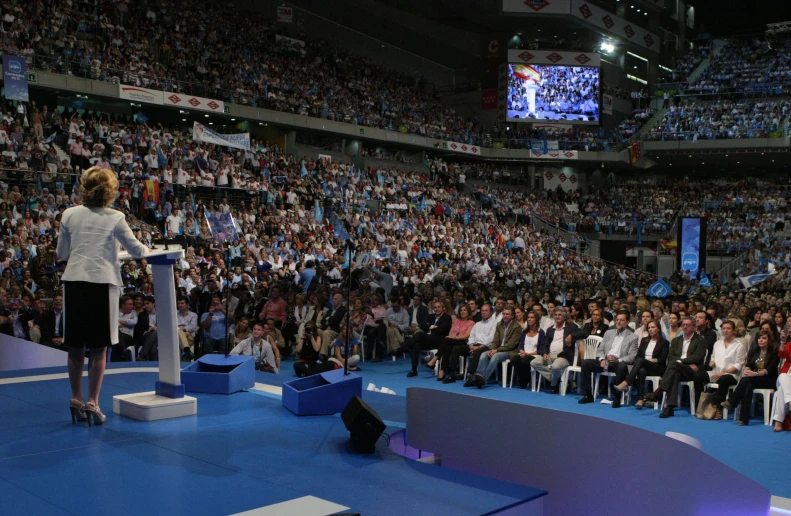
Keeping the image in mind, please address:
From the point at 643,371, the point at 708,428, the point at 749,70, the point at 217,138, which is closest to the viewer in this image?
the point at 708,428

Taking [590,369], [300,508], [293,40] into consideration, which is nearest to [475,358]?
[590,369]

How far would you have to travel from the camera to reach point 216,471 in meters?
4.02

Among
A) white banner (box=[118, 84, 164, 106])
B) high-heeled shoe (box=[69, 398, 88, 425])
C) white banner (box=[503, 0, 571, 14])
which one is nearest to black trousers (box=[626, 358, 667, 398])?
high-heeled shoe (box=[69, 398, 88, 425])

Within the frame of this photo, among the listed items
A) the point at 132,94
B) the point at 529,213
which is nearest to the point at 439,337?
the point at 132,94

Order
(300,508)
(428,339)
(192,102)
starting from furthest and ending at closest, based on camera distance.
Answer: (192,102) < (428,339) < (300,508)

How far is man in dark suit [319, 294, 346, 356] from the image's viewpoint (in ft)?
38.1

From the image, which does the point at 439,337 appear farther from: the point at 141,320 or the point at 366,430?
the point at 366,430

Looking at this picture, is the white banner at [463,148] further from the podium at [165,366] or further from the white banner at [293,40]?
the podium at [165,366]

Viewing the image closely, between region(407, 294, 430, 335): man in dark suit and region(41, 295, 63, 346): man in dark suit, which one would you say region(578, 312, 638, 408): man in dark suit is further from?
region(41, 295, 63, 346): man in dark suit

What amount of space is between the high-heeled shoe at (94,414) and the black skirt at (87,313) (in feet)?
1.44

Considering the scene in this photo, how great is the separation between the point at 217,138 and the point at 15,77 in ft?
15.8

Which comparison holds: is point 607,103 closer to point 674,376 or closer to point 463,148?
point 463,148

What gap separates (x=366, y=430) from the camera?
14.7ft

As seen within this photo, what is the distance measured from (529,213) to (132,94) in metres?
18.1
